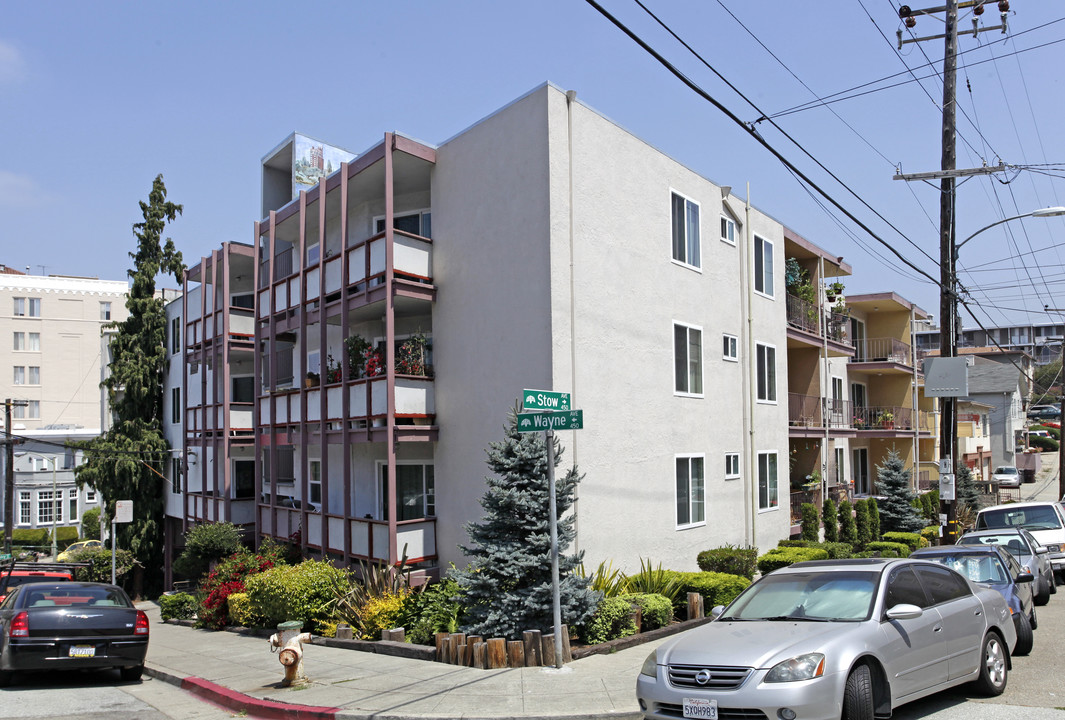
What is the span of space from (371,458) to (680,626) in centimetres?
857

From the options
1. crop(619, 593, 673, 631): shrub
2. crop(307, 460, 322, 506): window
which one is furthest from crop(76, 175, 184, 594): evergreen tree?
crop(619, 593, 673, 631): shrub

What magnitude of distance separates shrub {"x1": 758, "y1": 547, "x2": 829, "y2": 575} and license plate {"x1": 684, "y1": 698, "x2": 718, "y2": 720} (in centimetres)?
1188

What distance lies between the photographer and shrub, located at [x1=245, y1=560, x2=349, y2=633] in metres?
15.1

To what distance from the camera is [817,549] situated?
19.7 metres

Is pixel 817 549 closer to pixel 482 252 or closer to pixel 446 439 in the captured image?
pixel 446 439

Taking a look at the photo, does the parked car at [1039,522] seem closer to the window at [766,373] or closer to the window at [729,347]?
the window at [766,373]

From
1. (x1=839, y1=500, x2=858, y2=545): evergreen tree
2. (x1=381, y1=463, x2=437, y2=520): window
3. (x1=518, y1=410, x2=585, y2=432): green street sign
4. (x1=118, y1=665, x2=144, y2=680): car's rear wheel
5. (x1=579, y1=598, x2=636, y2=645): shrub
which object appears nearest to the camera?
(x1=518, y1=410, x2=585, y2=432): green street sign

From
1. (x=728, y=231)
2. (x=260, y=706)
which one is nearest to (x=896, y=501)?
(x=728, y=231)

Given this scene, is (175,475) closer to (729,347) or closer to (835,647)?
(729,347)

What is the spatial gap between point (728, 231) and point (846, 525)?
11.1 metres

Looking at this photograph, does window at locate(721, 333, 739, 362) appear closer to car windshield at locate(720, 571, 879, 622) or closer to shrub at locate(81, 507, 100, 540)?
car windshield at locate(720, 571, 879, 622)

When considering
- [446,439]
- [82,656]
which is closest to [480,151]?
[446,439]

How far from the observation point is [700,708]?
20.8 feet

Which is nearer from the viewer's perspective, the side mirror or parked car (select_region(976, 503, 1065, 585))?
the side mirror
